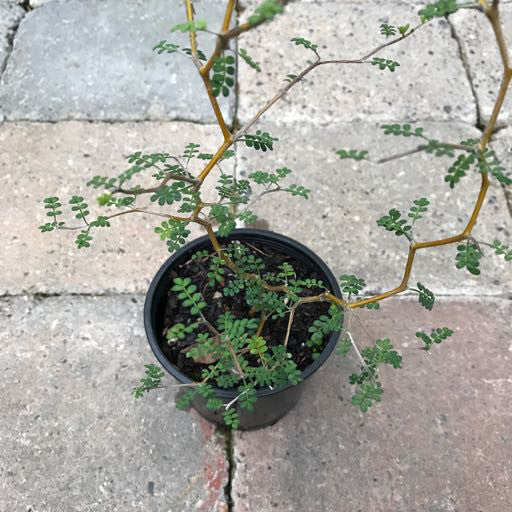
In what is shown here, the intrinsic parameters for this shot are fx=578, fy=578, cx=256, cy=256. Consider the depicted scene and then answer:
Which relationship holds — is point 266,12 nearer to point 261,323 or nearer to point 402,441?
point 261,323

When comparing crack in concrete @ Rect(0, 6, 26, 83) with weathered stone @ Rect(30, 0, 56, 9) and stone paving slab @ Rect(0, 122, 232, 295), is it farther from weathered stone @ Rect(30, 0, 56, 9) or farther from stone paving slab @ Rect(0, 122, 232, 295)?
stone paving slab @ Rect(0, 122, 232, 295)

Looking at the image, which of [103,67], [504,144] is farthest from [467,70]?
[103,67]

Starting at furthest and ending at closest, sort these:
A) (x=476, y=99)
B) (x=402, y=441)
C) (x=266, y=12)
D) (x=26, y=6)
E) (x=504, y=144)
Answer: (x=26, y=6)
(x=476, y=99)
(x=504, y=144)
(x=402, y=441)
(x=266, y=12)

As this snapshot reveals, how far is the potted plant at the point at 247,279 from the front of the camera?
1021 millimetres

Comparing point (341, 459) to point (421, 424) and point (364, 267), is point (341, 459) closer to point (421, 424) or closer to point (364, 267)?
point (421, 424)

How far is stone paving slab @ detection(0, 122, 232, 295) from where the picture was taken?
1973mm

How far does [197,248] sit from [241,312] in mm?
218

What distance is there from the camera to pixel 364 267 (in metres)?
2.02

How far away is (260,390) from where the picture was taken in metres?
1.40

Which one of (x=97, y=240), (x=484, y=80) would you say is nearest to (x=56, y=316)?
(x=97, y=240)

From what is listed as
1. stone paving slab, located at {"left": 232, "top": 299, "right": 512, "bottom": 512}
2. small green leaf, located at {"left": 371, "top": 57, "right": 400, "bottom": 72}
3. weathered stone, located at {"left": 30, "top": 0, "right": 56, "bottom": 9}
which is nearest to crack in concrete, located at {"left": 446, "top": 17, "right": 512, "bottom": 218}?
stone paving slab, located at {"left": 232, "top": 299, "right": 512, "bottom": 512}

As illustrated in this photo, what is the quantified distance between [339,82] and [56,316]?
4.83ft

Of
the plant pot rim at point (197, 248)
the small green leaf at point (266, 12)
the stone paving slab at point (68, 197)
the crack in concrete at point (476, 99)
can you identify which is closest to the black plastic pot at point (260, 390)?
the plant pot rim at point (197, 248)

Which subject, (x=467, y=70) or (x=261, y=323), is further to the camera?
(x=467, y=70)
